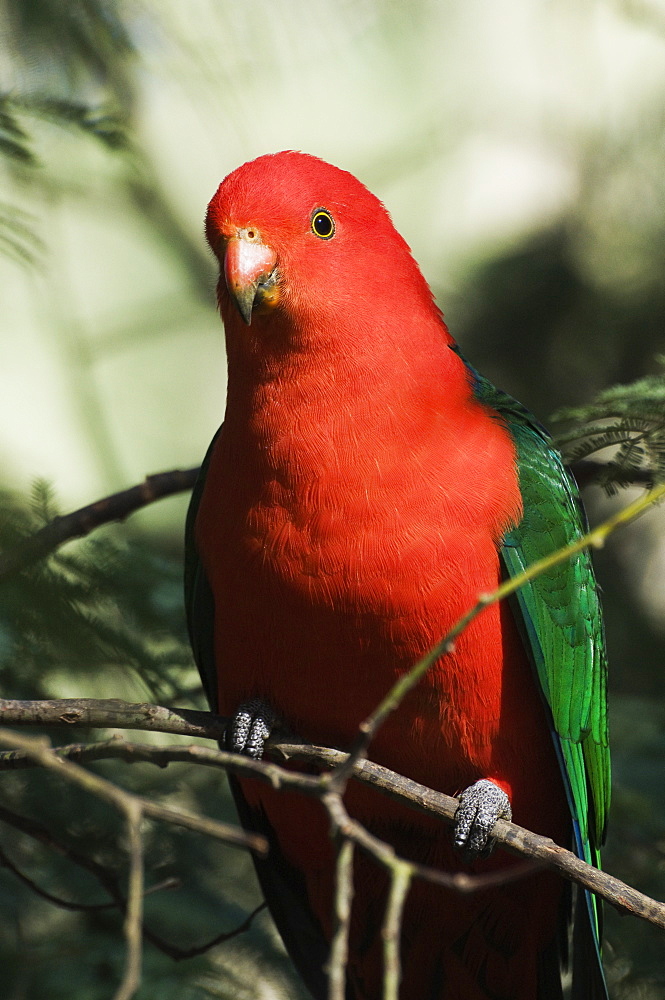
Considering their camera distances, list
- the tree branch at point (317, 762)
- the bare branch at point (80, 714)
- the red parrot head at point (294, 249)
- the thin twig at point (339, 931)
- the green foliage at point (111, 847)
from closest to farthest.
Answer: the thin twig at point (339, 931)
the tree branch at point (317, 762)
the bare branch at point (80, 714)
the red parrot head at point (294, 249)
the green foliage at point (111, 847)

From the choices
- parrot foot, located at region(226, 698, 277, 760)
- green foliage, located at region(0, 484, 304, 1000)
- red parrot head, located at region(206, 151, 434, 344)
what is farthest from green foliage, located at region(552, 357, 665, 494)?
green foliage, located at region(0, 484, 304, 1000)

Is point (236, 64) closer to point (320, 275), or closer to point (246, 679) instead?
point (320, 275)

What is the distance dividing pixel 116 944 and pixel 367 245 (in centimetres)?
213

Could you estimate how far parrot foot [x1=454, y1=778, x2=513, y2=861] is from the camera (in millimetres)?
2658

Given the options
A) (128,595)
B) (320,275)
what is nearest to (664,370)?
(320,275)

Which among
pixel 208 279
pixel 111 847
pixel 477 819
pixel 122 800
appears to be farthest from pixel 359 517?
pixel 208 279

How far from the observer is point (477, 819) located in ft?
8.80

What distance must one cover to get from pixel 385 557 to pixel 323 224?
3.04 ft

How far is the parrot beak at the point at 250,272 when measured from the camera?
2609mm

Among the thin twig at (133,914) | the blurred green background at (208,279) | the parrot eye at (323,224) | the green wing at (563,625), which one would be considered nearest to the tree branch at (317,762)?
the blurred green background at (208,279)

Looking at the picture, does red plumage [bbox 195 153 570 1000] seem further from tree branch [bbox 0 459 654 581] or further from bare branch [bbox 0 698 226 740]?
bare branch [bbox 0 698 226 740]

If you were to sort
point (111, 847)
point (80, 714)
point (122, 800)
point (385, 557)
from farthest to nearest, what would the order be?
point (111, 847), point (385, 557), point (80, 714), point (122, 800)

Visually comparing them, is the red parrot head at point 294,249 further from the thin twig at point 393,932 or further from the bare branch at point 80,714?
the thin twig at point 393,932

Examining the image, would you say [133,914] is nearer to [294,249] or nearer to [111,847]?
[294,249]
